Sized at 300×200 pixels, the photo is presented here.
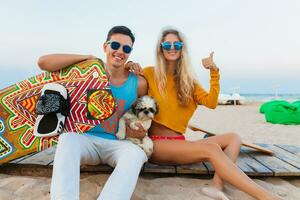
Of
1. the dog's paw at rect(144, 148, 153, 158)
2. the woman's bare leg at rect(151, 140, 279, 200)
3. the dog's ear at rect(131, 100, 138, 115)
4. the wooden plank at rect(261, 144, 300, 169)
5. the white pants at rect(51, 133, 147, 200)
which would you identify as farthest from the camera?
the wooden plank at rect(261, 144, 300, 169)

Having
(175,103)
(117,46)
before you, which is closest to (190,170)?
(175,103)

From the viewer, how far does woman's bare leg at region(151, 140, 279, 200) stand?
2381mm

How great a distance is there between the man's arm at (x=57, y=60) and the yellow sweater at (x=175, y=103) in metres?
0.74

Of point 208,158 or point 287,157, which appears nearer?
point 208,158

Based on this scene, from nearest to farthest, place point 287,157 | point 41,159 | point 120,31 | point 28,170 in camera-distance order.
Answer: point 120,31 < point 28,170 < point 41,159 < point 287,157

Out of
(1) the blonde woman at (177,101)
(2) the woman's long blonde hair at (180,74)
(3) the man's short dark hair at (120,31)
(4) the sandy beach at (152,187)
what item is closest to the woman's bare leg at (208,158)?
(1) the blonde woman at (177,101)

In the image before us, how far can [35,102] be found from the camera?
296cm

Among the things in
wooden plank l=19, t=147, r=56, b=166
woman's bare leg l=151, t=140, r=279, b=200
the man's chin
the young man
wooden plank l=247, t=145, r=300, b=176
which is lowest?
wooden plank l=247, t=145, r=300, b=176

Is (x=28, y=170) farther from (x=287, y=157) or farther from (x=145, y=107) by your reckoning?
(x=287, y=157)

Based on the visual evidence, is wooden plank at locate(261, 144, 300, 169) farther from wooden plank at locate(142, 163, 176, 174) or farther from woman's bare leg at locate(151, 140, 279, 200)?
wooden plank at locate(142, 163, 176, 174)

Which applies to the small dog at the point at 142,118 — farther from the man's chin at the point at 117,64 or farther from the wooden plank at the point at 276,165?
the wooden plank at the point at 276,165

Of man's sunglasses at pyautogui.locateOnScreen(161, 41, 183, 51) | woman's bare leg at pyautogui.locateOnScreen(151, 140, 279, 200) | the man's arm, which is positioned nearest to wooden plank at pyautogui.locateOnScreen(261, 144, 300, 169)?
woman's bare leg at pyautogui.locateOnScreen(151, 140, 279, 200)

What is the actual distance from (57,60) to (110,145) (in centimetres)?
98

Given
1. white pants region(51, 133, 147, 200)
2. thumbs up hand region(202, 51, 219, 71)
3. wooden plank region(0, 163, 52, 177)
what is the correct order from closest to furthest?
white pants region(51, 133, 147, 200)
thumbs up hand region(202, 51, 219, 71)
wooden plank region(0, 163, 52, 177)
